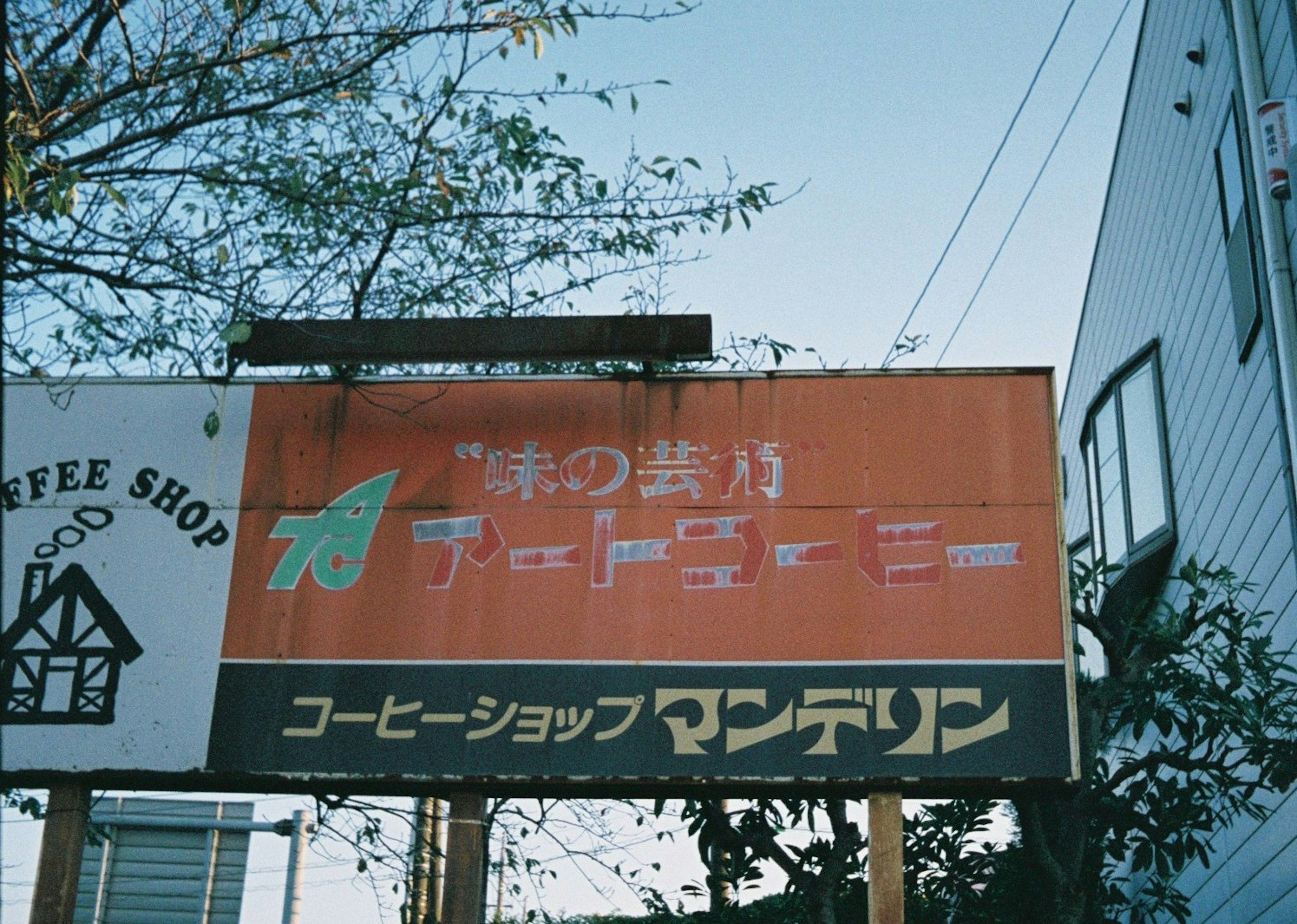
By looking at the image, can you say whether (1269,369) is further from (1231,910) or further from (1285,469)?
(1231,910)

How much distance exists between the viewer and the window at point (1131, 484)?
14.2 metres

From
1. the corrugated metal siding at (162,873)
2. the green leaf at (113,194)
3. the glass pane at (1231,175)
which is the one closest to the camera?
the green leaf at (113,194)

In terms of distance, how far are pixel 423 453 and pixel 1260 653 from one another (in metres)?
5.71

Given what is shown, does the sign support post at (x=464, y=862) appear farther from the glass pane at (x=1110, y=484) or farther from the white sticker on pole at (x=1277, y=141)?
the glass pane at (x=1110, y=484)

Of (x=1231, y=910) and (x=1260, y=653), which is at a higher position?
(x=1260, y=653)

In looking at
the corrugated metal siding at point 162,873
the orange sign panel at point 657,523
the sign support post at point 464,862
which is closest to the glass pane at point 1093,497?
the orange sign panel at point 657,523

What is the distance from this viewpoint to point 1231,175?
11.6 m

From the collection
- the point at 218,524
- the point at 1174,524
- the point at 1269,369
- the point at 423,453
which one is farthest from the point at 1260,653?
the point at 218,524

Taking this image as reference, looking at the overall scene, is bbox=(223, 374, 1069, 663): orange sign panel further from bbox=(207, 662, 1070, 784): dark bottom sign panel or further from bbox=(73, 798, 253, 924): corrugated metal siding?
bbox=(73, 798, 253, 924): corrugated metal siding

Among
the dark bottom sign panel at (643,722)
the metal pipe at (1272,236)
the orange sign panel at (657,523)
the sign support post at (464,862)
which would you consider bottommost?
the sign support post at (464,862)

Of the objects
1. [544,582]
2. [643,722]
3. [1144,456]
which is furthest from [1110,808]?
[1144,456]

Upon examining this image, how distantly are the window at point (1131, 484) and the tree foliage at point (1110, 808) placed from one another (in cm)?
293

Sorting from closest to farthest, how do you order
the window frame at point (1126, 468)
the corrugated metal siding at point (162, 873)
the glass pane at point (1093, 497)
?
the corrugated metal siding at point (162, 873), the window frame at point (1126, 468), the glass pane at point (1093, 497)

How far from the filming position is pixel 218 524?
978cm
